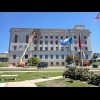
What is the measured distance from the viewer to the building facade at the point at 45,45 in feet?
208

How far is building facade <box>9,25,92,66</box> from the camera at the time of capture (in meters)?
63.4

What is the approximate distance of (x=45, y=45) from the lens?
6512 cm
